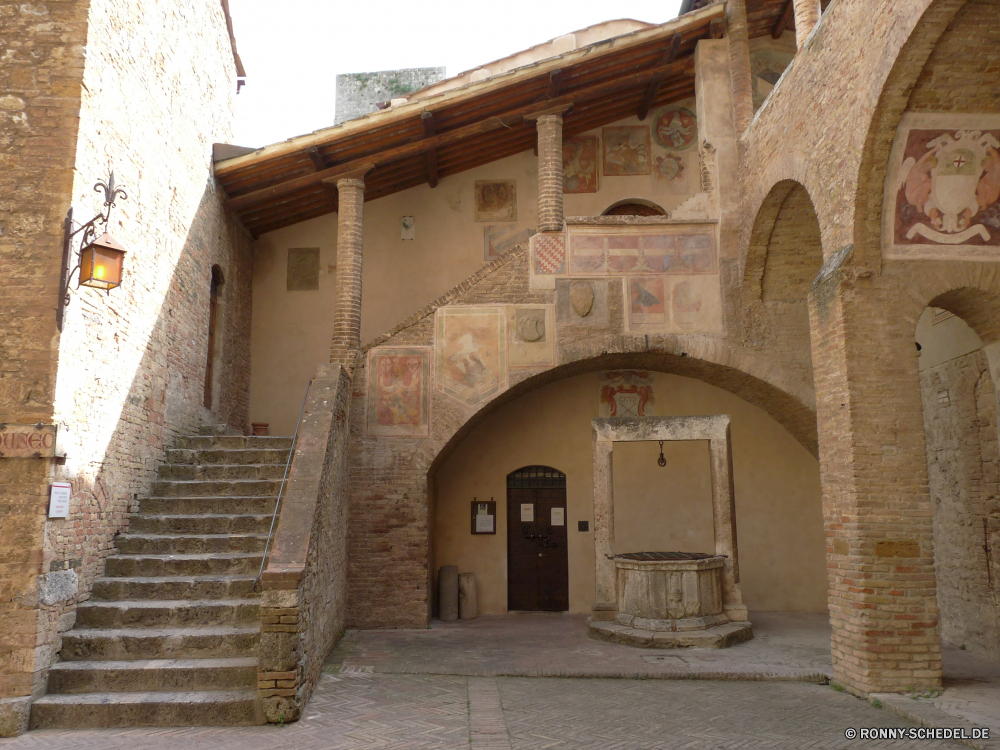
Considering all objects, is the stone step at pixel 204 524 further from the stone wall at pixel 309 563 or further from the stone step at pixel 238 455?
the stone step at pixel 238 455

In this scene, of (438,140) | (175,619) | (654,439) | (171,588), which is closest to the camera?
(175,619)

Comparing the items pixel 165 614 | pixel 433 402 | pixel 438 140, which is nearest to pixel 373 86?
pixel 438 140

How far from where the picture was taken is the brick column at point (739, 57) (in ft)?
35.5

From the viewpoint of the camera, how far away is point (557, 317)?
33.3 ft

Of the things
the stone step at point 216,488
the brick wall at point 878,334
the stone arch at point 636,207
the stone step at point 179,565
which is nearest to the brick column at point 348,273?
the stone step at point 216,488

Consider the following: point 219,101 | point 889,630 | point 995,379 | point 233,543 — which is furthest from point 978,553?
point 219,101

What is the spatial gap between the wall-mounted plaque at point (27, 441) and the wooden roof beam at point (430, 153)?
619 cm

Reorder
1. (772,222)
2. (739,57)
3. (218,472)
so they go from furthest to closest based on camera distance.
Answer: (739,57), (772,222), (218,472)

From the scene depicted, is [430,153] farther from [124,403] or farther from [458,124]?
[124,403]

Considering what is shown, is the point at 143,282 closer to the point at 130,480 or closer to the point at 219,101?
the point at 130,480

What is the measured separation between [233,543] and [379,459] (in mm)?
2755

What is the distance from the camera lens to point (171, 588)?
22.1ft

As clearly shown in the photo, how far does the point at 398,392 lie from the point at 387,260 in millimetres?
3239

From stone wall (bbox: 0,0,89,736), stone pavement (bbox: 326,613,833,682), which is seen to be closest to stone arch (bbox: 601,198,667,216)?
stone pavement (bbox: 326,613,833,682)
